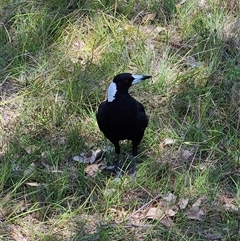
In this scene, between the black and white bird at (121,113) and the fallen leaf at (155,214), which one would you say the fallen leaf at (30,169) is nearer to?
the black and white bird at (121,113)

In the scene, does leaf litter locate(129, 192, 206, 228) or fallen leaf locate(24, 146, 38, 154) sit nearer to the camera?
leaf litter locate(129, 192, 206, 228)

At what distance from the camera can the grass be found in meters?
4.32

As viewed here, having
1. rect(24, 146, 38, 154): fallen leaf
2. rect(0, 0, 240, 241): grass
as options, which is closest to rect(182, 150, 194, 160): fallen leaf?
rect(0, 0, 240, 241): grass

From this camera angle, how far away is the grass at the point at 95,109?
4.32 m

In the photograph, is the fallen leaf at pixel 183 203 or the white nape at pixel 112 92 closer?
the fallen leaf at pixel 183 203

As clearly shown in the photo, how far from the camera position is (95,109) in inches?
211

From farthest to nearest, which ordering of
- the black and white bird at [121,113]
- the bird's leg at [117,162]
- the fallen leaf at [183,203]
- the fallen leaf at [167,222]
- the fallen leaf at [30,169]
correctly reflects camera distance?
the bird's leg at [117,162]
the fallen leaf at [30,169]
the black and white bird at [121,113]
the fallen leaf at [183,203]
the fallen leaf at [167,222]

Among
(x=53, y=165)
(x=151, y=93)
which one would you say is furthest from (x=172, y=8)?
(x=53, y=165)

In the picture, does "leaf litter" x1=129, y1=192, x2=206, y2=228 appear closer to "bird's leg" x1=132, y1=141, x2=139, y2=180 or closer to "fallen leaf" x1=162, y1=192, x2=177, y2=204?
"fallen leaf" x1=162, y1=192, x2=177, y2=204

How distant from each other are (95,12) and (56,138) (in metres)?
1.58

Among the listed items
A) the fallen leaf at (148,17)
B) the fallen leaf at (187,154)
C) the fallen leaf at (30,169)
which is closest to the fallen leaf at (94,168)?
the fallen leaf at (30,169)

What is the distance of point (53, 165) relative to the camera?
4750 millimetres

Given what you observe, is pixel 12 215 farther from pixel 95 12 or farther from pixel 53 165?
pixel 95 12

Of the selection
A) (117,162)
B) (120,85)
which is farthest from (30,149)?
(120,85)
